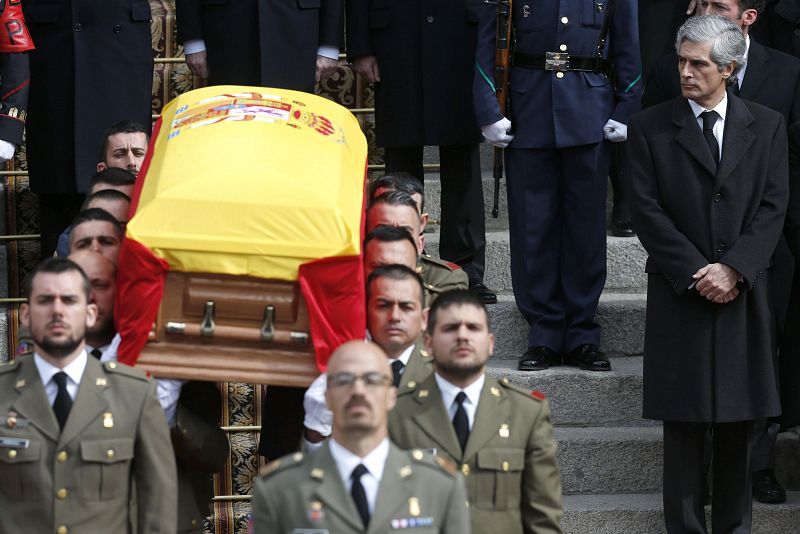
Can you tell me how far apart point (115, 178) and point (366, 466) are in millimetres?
2416

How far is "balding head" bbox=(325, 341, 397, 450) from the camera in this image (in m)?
4.44

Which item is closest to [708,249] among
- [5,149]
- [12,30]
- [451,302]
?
[451,302]

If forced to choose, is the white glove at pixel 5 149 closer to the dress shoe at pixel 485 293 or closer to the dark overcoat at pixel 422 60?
the dark overcoat at pixel 422 60

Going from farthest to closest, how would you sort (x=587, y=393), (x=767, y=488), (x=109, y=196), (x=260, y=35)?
(x=260, y=35), (x=587, y=393), (x=767, y=488), (x=109, y=196)

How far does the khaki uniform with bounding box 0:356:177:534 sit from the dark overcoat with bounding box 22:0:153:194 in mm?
2653

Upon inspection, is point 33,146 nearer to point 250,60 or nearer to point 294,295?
point 250,60

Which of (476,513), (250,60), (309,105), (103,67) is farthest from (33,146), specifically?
(476,513)

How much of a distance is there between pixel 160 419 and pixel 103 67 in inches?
116

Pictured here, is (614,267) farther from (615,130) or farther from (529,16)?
(529,16)

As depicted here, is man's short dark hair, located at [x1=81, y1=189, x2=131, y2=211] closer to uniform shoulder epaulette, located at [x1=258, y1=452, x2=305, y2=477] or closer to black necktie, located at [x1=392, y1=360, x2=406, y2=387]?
black necktie, located at [x1=392, y1=360, x2=406, y2=387]

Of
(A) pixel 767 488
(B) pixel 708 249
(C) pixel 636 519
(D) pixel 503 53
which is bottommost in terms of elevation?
(C) pixel 636 519

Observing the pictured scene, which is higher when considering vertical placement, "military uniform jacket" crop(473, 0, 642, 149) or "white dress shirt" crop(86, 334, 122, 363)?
"military uniform jacket" crop(473, 0, 642, 149)

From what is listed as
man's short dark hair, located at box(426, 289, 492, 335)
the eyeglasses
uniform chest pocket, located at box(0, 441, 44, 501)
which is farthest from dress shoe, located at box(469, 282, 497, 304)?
the eyeglasses

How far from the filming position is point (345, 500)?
14.5 feet
